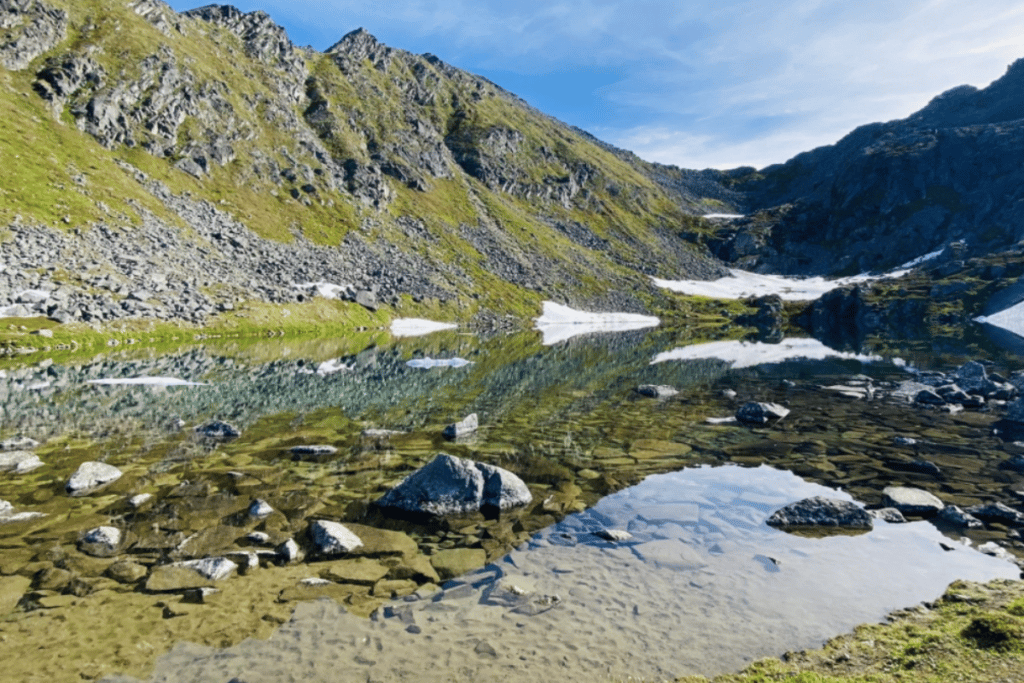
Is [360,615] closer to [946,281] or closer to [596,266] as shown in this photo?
[596,266]

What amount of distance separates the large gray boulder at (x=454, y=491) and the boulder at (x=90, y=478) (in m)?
8.72

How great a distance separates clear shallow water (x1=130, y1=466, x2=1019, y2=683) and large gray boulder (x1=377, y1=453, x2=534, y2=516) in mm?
2010

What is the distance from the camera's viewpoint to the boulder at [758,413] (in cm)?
2859

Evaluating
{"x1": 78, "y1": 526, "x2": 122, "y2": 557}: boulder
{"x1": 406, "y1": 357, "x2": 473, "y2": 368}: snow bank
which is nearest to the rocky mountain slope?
{"x1": 406, "y1": 357, "x2": 473, "y2": 368}: snow bank

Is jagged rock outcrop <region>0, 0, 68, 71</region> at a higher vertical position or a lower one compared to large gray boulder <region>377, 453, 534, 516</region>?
higher

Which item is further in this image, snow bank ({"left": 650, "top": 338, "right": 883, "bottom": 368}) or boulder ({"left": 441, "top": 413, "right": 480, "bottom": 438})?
snow bank ({"left": 650, "top": 338, "right": 883, "bottom": 368})

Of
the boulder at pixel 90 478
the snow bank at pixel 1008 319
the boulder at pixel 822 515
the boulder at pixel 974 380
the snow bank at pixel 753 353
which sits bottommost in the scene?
the snow bank at pixel 1008 319

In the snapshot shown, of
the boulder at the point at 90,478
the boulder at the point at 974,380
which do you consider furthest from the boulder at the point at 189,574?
the boulder at the point at 974,380

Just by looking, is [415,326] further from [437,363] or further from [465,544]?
[465,544]

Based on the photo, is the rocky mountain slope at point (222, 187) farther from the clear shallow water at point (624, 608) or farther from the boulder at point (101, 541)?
the clear shallow water at point (624, 608)

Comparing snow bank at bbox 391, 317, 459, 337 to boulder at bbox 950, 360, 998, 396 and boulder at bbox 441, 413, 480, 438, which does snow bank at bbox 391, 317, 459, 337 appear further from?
boulder at bbox 950, 360, 998, 396

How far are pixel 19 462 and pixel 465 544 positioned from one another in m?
16.1

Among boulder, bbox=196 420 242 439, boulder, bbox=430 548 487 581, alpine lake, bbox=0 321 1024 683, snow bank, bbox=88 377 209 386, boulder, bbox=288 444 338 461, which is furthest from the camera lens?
snow bank, bbox=88 377 209 386

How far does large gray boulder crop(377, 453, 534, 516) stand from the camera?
1519cm
